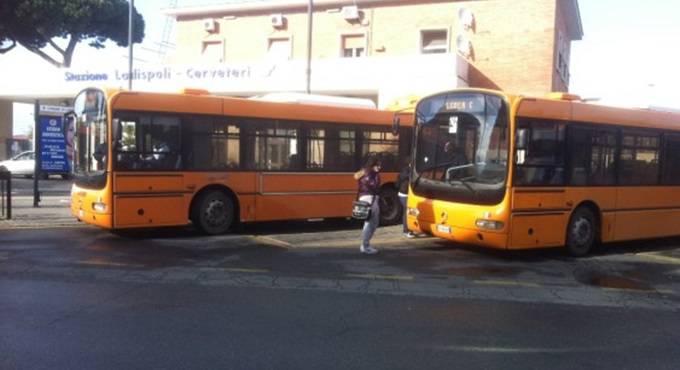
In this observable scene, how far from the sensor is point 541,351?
586 cm

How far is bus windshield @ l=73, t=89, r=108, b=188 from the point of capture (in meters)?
11.7

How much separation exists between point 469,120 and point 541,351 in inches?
216

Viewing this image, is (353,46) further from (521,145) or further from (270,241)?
(521,145)

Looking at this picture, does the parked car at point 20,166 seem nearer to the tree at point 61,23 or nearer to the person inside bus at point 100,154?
the tree at point 61,23

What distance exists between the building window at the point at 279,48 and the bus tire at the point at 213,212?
2000 cm

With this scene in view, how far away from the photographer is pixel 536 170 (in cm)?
1045

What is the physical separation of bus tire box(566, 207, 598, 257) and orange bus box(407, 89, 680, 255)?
0.7 inches

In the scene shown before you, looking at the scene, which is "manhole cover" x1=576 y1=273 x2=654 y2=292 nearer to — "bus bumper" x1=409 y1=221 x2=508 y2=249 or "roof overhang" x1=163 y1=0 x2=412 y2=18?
"bus bumper" x1=409 y1=221 x2=508 y2=249

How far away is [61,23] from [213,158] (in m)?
37.3

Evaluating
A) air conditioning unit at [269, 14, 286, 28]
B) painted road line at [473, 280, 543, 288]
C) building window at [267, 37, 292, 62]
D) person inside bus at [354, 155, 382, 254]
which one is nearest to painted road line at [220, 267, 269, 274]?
person inside bus at [354, 155, 382, 254]

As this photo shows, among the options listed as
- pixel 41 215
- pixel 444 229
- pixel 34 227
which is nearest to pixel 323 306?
pixel 444 229

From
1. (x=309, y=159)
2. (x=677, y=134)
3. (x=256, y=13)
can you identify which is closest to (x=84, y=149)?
(x=309, y=159)

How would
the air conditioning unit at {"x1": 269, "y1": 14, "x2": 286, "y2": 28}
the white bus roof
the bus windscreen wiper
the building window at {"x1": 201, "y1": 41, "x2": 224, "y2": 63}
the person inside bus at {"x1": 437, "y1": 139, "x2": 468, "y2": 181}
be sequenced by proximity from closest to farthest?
the person inside bus at {"x1": 437, "y1": 139, "x2": 468, "y2": 181} → the bus windscreen wiper → the white bus roof → the air conditioning unit at {"x1": 269, "y1": 14, "x2": 286, "y2": 28} → the building window at {"x1": 201, "y1": 41, "x2": 224, "y2": 63}

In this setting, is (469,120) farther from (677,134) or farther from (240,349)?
(240,349)
